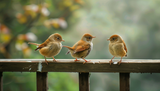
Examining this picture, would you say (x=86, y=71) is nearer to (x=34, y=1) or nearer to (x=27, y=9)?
(x=27, y=9)

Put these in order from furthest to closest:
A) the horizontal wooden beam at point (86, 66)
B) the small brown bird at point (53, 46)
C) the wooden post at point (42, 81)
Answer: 1. the small brown bird at point (53, 46)
2. the wooden post at point (42, 81)
3. the horizontal wooden beam at point (86, 66)

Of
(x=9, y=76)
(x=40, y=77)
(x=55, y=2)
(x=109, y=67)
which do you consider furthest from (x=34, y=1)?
(x=109, y=67)

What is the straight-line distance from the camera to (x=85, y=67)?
143cm

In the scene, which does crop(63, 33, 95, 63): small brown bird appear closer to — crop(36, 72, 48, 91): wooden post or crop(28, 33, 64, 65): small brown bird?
crop(28, 33, 64, 65): small brown bird

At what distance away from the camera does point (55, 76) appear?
3307mm

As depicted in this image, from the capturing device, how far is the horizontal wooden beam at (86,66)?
1.35 metres

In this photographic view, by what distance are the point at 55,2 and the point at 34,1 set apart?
1.47ft

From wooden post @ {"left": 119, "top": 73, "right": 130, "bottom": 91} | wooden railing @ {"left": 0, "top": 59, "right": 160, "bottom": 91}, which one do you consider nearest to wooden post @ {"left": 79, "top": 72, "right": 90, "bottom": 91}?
wooden railing @ {"left": 0, "top": 59, "right": 160, "bottom": 91}

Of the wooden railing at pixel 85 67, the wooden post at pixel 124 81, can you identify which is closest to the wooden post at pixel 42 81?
the wooden railing at pixel 85 67

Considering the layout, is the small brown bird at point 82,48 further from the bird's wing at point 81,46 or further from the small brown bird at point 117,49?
the small brown bird at point 117,49

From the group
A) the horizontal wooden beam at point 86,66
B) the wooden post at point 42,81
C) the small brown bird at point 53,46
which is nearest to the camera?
the horizontal wooden beam at point 86,66

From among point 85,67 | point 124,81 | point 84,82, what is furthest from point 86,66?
point 124,81

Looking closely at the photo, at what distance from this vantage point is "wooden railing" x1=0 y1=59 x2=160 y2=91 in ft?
4.44

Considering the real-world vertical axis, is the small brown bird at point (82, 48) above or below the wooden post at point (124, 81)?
above
